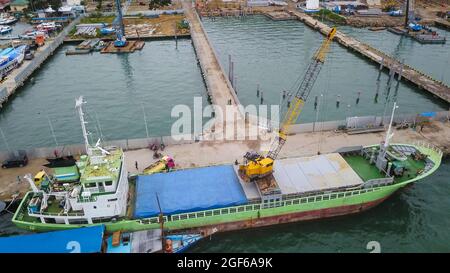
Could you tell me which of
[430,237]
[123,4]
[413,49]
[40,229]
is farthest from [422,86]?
[123,4]

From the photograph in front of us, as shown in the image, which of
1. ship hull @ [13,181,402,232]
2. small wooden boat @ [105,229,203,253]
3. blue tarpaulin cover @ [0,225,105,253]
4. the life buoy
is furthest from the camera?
ship hull @ [13,181,402,232]

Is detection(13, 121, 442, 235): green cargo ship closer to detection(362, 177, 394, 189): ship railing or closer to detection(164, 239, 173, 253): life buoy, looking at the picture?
detection(362, 177, 394, 189): ship railing

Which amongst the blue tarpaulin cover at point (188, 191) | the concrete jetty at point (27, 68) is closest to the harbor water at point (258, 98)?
the concrete jetty at point (27, 68)

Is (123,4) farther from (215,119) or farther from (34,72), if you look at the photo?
(215,119)

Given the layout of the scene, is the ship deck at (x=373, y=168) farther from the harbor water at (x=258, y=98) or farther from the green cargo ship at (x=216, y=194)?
the harbor water at (x=258, y=98)

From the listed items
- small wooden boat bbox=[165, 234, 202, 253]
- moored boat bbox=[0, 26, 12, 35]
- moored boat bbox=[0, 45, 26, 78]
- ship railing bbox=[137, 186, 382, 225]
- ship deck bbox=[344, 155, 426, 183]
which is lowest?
small wooden boat bbox=[165, 234, 202, 253]

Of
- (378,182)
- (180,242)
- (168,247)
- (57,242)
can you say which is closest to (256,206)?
(180,242)

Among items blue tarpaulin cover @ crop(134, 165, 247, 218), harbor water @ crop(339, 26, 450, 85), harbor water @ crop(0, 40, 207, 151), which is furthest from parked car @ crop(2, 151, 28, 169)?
harbor water @ crop(339, 26, 450, 85)

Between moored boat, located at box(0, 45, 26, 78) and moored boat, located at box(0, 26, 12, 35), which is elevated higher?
moored boat, located at box(0, 26, 12, 35)
